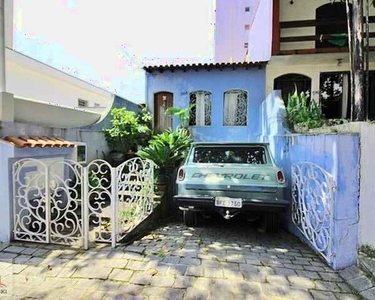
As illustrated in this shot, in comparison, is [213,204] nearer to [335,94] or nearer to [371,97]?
[335,94]

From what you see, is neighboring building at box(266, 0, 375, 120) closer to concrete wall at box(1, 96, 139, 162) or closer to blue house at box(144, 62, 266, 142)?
blue house at box(144, 62, 266, 142)

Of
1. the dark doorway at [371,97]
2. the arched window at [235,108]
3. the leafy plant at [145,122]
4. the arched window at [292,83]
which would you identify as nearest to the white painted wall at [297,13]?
the arched window at [292,83]

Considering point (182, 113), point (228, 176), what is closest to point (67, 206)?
point (228, 176)

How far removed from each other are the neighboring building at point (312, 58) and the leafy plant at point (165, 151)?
562cm

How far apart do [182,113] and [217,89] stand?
1.94 m

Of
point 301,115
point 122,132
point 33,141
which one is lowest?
point 33,141

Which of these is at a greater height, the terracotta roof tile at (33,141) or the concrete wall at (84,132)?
the concrete wall at (84,132)

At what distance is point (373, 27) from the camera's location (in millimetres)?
10367

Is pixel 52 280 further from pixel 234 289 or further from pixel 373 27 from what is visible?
pixel 373 27

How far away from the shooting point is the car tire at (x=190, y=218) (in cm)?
530

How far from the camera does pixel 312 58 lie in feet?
33.3

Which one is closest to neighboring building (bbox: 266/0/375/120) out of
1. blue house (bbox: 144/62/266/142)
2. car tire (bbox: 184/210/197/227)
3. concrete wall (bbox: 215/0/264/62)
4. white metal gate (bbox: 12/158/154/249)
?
blue house (bbox: 144/62/266/142)

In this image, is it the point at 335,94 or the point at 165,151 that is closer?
the point at 165,151

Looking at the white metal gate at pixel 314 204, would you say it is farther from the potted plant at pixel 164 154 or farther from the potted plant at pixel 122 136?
the potted plant at pixel 122 136
